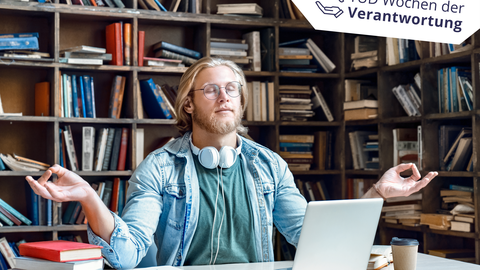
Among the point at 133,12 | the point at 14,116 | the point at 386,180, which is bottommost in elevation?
the point at 386,180

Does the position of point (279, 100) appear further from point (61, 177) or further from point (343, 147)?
point (61, 177)

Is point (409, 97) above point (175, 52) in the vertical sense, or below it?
below

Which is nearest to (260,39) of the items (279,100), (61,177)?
(279,100)

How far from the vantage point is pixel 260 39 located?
150 inches

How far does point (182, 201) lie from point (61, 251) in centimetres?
67

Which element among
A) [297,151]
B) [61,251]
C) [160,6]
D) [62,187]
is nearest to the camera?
[61,251]

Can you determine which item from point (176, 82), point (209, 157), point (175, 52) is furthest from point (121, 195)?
point (209, 157)

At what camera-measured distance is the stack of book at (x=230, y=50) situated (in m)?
3.60

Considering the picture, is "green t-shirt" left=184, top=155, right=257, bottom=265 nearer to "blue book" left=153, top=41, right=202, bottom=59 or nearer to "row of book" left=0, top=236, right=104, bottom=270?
"row of book" left=0, top=236, right=104, bottom=270

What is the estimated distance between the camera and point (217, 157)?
1930 mm

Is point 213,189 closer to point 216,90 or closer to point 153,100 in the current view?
point 216,90

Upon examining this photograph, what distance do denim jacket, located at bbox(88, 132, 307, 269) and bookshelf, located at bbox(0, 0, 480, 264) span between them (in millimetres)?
1398

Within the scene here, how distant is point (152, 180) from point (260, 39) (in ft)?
7.18

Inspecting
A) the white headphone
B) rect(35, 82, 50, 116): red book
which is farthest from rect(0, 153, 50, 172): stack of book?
the white headphone
